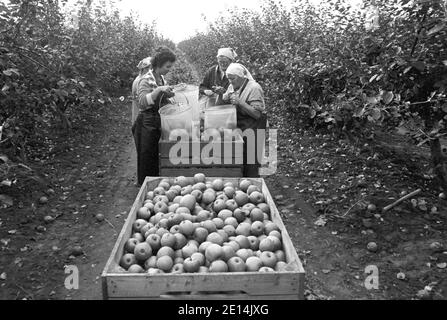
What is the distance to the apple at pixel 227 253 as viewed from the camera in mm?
2656

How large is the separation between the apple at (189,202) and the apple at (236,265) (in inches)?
33.0

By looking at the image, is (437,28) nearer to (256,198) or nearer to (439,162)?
(439,162)

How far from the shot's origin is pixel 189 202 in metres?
3.36

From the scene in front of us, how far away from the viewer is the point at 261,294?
2.39m

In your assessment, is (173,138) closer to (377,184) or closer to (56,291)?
(56,291)

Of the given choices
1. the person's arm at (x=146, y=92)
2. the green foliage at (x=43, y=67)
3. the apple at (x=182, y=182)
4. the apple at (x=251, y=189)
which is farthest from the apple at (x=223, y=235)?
the person's arm at (x=146, y=92)

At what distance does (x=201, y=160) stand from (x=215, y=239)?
165 cm

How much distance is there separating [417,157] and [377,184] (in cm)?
138

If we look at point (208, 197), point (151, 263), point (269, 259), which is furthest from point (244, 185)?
point (151, 263)

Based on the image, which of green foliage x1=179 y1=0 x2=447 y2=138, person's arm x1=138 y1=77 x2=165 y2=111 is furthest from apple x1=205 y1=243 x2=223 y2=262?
person's arm x1=138 y1=77 x2=165 y2=111

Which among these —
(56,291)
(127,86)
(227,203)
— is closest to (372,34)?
(227,203)

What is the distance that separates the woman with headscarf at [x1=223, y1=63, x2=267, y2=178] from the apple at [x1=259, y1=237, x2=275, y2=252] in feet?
6.81

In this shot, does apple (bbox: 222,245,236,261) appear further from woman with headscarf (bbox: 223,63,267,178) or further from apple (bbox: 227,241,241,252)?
woman with headscarf (bbox: 223,63,267,178)

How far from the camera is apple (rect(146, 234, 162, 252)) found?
2836mm
